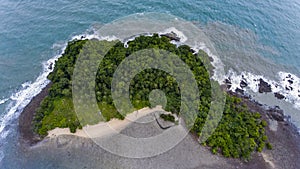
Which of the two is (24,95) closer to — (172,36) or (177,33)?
(172,36)

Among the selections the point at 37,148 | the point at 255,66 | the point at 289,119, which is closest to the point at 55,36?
the point at 37,148

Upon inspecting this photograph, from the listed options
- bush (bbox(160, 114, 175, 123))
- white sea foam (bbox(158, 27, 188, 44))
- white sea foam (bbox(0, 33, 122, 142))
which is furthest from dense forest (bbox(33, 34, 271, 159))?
white sea foam (bbox(158, 27, 188, 44))

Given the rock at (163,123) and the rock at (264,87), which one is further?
the rock at (264,87)

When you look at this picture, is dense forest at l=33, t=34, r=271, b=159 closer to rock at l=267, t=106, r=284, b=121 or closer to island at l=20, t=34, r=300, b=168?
island at l=20, t=34, r=300, b=168

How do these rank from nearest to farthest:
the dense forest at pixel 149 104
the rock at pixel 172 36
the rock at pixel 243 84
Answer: the dense forest at pixel 149 104 → the rock at pixel 243 84 → the rock at pixel 172 36

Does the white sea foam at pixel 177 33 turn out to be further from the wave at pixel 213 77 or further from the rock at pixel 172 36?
the rock at pixel 172 36

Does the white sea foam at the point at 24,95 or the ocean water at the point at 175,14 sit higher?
the ocean water at the point at 175,14

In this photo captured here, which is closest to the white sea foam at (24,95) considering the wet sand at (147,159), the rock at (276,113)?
the wet sand at (147,159)
